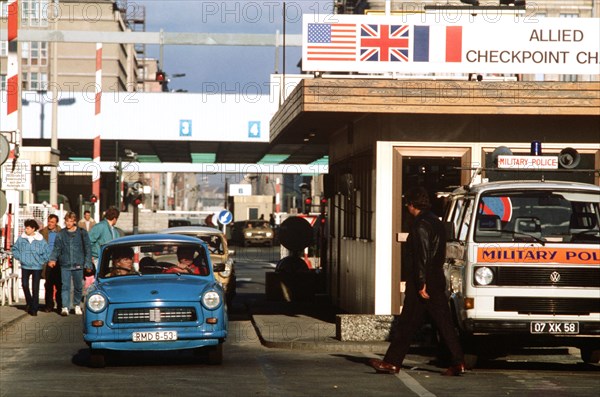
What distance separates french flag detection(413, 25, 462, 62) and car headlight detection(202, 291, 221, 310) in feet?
18.8


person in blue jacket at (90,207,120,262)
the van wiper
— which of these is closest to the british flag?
the van wiper

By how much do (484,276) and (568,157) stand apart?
5331mm

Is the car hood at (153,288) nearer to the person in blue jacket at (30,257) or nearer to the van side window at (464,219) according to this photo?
the van side window at (464,219)

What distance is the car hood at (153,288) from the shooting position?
13414mm

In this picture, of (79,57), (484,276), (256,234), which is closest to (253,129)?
(484,276)

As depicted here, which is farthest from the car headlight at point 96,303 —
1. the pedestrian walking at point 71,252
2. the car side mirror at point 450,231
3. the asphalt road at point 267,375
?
the pedestrian walking at point 71,252

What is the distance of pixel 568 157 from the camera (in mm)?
17672

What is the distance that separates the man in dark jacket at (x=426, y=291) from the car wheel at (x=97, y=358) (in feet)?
10.5

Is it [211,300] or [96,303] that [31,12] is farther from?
[211,300]

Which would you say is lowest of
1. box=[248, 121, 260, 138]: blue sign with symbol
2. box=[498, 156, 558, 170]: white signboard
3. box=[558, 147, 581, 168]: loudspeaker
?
box=[498, 156, 558, 170]: white signboard

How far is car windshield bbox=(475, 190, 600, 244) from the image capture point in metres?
→ 13.2

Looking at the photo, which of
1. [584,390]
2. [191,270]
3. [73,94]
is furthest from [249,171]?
[584,390]

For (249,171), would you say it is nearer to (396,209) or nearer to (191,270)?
(396,209)

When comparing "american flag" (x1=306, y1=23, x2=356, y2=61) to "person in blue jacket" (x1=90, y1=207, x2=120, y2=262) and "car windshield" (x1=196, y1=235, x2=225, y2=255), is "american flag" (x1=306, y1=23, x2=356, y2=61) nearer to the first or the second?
"person in blue jacket" (x1=90, y1=207, x2=120, y2=262)
